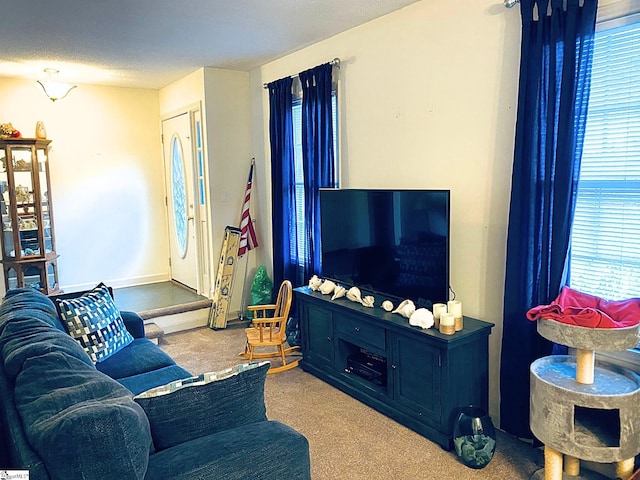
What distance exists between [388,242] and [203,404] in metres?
1.90

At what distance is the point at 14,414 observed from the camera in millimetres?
1458

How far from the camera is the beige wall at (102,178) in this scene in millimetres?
5531

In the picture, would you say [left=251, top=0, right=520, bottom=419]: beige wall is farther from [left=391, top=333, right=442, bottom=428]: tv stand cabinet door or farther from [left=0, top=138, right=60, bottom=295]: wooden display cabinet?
[left=0, top=138, right=60, bottom=295]: wooden display cabinet

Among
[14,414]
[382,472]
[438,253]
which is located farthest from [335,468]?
[14,414]

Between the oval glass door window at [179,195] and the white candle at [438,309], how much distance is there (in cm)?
374

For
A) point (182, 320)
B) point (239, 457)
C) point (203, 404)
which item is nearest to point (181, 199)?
point (182, 320)

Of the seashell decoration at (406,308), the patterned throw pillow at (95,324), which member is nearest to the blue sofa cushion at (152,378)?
the patterned throw pillow at (95,324)

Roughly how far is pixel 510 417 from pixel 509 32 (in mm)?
2148

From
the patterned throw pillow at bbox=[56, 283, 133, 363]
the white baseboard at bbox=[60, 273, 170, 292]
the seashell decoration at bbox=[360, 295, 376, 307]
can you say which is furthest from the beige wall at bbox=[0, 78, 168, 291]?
the seashell decoration at bbox=[360, 295, 376, 307]

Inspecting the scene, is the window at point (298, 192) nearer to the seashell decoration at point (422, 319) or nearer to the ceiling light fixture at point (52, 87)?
the seashell decoration at point (422, 319)

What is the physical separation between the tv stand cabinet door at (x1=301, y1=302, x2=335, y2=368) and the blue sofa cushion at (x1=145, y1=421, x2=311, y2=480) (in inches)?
74.5

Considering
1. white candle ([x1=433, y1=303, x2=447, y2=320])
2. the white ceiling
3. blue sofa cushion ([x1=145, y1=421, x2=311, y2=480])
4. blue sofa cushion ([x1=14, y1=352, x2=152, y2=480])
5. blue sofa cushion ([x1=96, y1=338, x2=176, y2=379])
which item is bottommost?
blue sofa cushion ([x1=96, y1=338, x2=176, y2=379])

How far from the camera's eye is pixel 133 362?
2.94 meters

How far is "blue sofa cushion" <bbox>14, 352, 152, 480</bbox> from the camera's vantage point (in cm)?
120
